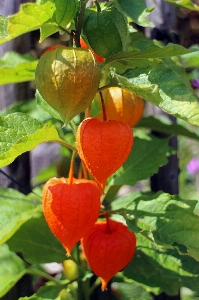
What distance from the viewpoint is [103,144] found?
75 centimetres

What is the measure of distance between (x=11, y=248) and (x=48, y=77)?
481mm

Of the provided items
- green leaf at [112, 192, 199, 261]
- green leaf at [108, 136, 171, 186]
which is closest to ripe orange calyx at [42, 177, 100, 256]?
green leaf at [112, 192, 199, 261]

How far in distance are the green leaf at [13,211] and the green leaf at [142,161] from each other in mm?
217

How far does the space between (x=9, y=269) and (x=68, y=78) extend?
0.56 metres

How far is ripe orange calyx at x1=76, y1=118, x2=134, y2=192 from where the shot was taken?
0.75 meters

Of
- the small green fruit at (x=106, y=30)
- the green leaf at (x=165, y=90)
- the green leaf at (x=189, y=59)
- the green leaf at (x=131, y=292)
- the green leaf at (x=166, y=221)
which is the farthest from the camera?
the green leaf at (x=189, y=59)

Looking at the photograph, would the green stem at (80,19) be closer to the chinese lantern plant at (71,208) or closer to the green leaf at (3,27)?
the green leaf at (3,27)

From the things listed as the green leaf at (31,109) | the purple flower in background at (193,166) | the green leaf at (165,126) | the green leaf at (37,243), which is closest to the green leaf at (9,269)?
the green leaf at (37,243)

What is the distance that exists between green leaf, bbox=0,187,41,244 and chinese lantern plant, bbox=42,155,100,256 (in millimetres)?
148

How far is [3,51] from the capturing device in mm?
1340

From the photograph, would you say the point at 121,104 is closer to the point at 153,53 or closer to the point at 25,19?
the point at 153,53

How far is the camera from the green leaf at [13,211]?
949mm

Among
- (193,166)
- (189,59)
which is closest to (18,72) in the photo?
(189,59)

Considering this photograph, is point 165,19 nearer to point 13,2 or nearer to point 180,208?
point 13,2
